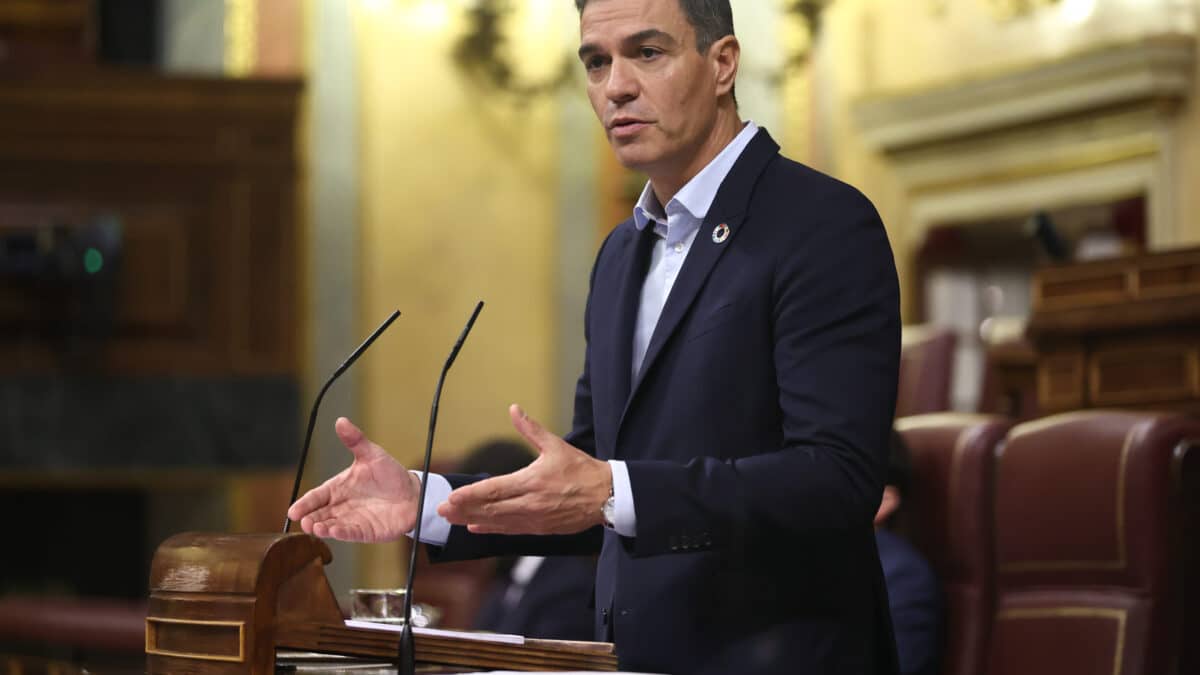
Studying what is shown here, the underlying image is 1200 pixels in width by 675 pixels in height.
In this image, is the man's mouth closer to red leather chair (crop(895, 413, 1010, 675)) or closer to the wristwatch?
the wristwatch

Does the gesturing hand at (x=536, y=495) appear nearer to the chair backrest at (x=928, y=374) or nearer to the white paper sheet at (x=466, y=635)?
the white paper sheet at (x=466, y=635)

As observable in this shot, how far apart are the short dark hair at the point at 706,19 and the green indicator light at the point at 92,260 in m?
5.05

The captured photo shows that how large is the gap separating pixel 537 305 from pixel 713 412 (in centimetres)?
611

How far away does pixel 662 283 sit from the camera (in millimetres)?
1632

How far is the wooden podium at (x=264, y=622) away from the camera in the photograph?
134 cm

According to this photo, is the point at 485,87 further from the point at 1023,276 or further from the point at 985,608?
the point at 985,608

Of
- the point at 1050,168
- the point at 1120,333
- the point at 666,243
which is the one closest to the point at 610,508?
the point at 666,243

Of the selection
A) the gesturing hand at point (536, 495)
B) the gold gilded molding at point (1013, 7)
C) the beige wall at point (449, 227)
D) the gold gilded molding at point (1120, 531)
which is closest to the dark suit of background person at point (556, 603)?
the gold gilded molding at point (1120, 531)

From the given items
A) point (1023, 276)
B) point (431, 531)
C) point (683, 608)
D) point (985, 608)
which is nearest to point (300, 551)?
point (431, 531)

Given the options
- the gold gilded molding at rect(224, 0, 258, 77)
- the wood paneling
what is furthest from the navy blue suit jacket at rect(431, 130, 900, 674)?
the gold gilded molding at rect(224, 0, 258, 77)

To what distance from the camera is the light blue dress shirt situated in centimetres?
157

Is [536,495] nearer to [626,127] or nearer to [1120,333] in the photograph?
[626,127]

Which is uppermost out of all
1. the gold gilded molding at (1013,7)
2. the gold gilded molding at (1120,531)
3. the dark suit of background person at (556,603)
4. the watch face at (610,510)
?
the gold gilded molding at (1013,7)

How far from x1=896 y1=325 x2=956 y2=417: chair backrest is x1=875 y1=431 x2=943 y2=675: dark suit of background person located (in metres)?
1.13
